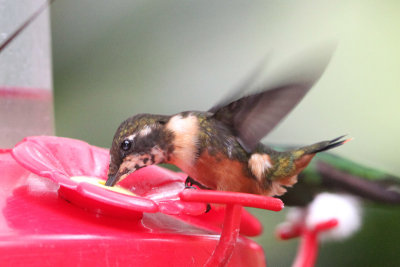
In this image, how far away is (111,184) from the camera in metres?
1.39

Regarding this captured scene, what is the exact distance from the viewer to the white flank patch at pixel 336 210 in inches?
85.2

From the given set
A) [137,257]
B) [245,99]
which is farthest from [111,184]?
[245,99]

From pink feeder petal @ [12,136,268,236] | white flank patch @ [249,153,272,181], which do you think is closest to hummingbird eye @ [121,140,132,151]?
pink feeder petal @ [12,136,268,236]

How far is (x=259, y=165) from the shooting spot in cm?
167

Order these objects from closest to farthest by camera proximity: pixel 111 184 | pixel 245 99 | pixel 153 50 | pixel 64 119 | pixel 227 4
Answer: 1. pixel 111 184
2. pixel 245 99
3. pixel 64 119
4. pixel 153 50
5. pixel 227 4

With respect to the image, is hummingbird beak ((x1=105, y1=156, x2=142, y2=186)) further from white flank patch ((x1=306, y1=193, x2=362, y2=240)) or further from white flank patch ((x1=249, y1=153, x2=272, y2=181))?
white flank patch ((x1=306, y1=193, x2=362, y2=240))

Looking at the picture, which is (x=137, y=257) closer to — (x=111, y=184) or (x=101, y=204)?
(x=101, y=204)

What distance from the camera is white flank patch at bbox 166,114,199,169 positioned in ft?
5.26

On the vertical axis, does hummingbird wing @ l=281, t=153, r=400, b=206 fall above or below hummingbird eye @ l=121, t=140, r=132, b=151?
below

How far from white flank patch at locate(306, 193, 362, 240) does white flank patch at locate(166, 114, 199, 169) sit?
73 cm

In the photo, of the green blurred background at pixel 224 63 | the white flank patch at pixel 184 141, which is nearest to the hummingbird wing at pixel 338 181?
the white flank patch at pixel 184 141

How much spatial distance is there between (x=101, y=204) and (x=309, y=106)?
325 cm

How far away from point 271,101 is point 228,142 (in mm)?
183

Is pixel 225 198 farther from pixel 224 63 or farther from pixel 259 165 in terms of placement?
pixel 224 63
